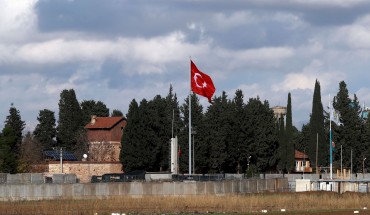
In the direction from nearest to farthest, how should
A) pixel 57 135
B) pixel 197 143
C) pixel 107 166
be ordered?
pixel 107 166 → pixel 197 143 → pixel 57 135

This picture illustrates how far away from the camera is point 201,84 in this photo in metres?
77.6

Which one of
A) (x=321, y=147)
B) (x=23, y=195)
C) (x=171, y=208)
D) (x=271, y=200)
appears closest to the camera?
(x=171, y=208)

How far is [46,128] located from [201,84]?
10618cm

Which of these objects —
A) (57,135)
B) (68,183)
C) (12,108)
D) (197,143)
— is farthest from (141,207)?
(57,135)

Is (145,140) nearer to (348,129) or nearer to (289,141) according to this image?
A: (289,141)

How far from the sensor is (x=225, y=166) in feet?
418

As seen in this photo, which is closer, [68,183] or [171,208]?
[171,208]

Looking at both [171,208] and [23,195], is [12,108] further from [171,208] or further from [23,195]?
[171,208]

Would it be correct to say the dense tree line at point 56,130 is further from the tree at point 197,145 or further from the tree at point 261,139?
the tree at point 261,139

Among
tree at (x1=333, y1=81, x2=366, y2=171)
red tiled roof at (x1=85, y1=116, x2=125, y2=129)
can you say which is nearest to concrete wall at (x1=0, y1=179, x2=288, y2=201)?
tree at (x1=333, y1=81, x2=366, y2=171)

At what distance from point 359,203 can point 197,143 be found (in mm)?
56614

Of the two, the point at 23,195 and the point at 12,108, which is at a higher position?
the point at 12,108

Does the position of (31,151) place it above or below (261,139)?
below

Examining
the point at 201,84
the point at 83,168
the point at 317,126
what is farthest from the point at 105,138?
the point at 201,84
